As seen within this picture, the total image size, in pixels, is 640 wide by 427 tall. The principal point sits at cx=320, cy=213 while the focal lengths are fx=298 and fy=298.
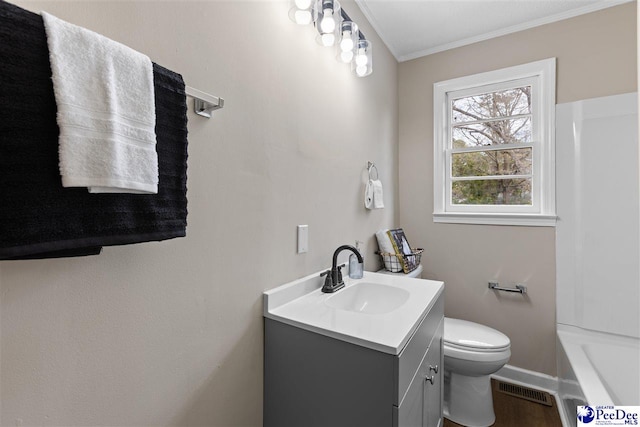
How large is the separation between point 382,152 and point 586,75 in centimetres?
131

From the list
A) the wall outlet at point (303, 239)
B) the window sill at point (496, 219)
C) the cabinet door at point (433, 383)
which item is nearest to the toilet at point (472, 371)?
the cabinet door at point (433, 383)

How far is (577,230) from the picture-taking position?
1.85 m

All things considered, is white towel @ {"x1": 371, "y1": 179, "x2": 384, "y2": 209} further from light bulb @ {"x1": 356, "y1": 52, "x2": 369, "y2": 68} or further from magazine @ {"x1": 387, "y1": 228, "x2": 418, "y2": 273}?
light bulb @ {"x1": 356, "y1": 52, "x2": 369, "y2": 68}

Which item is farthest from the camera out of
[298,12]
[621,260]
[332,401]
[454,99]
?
[454,99]

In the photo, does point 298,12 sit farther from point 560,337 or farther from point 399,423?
point 560,337

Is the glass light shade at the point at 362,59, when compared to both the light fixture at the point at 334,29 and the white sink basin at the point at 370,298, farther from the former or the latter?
the white sink basin at the point at 370,298

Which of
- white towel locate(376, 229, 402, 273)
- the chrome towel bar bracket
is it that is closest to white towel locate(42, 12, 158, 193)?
white towel locate(376, 229, 402, 273)

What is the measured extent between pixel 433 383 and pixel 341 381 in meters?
0.57

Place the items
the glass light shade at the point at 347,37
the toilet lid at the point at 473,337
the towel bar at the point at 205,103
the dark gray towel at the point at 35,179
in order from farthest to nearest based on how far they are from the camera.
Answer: the toilet lid at the point at 473,337 → the glass light shade at the point at 347,37 → the towel bar at the point at 205,103 → the dark gray towel at the point at 35,179

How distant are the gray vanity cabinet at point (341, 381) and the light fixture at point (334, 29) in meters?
1.19

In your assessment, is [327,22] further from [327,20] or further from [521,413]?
[521,413]

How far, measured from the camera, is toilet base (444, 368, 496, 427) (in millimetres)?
1667

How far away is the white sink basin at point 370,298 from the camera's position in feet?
4.35

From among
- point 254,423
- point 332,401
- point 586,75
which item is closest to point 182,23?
point 332,401
